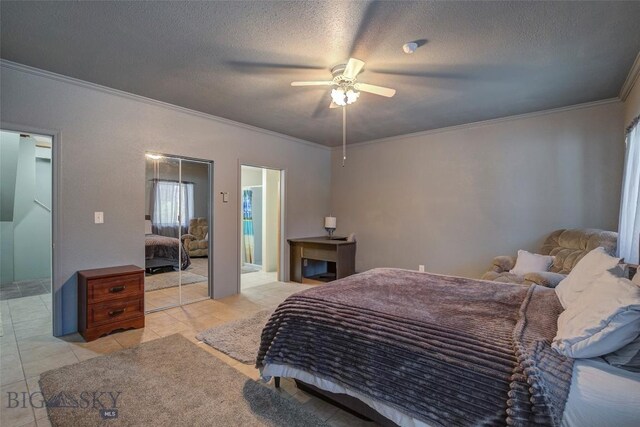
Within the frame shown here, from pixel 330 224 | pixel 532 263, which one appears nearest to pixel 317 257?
pixel 330 224

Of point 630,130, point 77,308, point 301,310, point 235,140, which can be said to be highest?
point 235,140

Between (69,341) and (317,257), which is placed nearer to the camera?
(69,341)

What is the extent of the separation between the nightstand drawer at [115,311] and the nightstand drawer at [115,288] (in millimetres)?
59

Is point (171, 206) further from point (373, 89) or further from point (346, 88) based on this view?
point (373, 89)

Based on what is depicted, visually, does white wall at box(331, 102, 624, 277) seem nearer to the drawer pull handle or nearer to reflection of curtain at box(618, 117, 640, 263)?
reflection of curtain at box(618, 117, 640, 263)

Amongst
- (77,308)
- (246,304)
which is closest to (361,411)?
(246,304)

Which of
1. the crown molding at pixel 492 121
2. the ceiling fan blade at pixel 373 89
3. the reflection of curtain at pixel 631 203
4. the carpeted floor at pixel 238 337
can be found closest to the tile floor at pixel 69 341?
the carpeted floor at pixel 238 337

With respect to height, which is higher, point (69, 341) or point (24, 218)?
point (24, 218)

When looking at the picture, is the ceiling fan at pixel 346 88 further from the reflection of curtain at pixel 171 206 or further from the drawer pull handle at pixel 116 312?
the drawer pull handle at pixel 116 312

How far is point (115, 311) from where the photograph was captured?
3.01 m

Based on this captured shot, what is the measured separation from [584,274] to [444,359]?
47.1 inches

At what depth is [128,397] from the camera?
201 cm

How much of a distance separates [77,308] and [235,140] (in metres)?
2.81

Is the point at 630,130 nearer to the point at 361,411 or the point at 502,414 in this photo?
the point at 502,414
